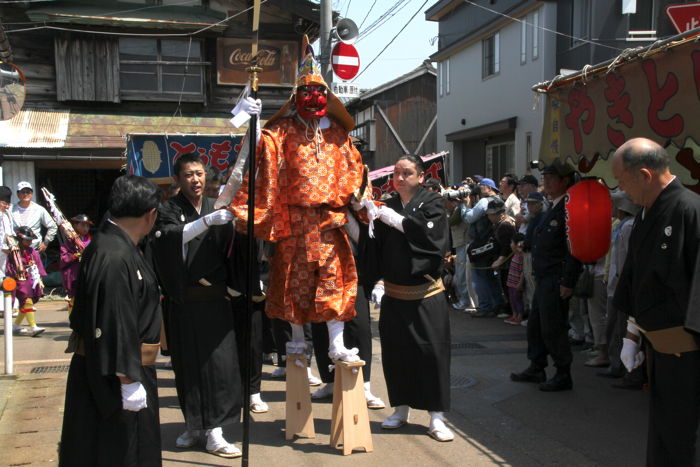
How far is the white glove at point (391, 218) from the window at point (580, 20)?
38.2 feet

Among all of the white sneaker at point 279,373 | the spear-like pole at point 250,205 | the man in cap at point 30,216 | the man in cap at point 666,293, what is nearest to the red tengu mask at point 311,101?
the spear-like pole at point 250,205

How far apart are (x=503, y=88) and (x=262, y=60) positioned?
6921 mm

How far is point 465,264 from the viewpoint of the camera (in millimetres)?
10242

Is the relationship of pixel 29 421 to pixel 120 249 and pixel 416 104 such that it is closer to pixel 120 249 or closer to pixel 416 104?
pixel 120 249

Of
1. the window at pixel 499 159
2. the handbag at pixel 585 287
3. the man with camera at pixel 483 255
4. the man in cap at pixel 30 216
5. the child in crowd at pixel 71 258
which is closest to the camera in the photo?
the handbag at pixel 585 287

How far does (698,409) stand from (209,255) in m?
3.02

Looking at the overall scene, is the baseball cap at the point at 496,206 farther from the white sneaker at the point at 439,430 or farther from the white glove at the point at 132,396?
the white glove at the point at 132,396

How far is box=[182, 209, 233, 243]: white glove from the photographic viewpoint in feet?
13.5

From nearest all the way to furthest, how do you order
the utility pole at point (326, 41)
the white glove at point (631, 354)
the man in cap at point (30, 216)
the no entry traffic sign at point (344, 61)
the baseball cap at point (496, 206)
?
1. the white glove at point (631, 354)
2. the baseball cap at point (496, 206)
3. the man in cap at point (30, 216)
4. the no entry traffic sign at point (344, 61)
5. the utility pole at point (326, 41)

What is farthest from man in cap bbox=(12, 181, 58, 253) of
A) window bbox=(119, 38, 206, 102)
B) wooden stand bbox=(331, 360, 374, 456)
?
wooden stand bbox=(331, 360, 374, 456)

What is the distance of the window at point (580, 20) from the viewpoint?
47.1 feet

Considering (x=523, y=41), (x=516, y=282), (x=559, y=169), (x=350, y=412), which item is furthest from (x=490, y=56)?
(x=350, y=412)

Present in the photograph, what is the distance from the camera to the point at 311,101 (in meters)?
4.58

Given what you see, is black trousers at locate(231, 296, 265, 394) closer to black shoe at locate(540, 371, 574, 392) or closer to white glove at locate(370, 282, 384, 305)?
white glove at locate(370, 282, 384, 305)
